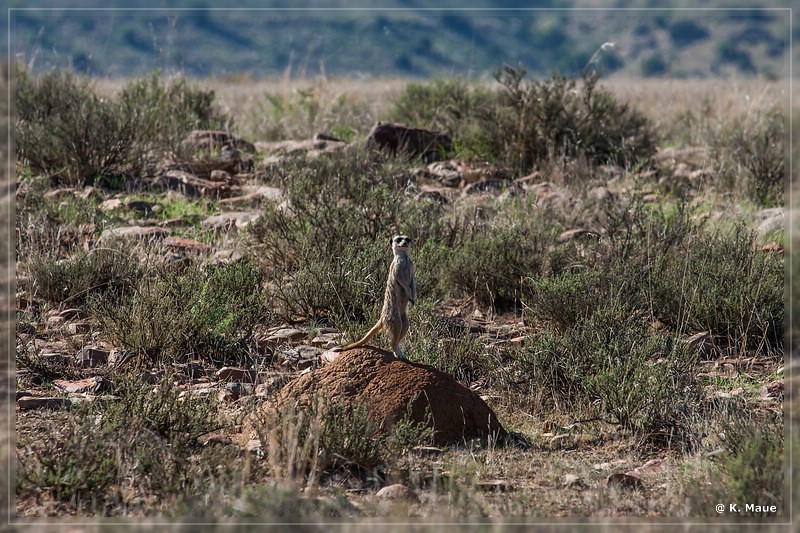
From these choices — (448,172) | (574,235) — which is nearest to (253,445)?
(574,235)

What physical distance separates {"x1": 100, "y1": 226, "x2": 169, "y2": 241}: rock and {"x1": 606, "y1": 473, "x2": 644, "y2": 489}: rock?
5.14 metres

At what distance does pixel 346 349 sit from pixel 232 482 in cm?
148

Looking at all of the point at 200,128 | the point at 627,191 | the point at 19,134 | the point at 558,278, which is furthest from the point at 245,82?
the point at 558,278

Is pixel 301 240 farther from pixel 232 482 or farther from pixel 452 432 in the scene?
pixel 232 482

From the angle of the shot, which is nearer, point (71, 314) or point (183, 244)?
point (71, 314)

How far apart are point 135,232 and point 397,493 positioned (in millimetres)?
5113

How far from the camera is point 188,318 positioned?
20.9ft

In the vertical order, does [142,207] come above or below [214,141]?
below

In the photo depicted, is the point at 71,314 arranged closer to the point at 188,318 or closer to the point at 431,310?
the point at 188,318

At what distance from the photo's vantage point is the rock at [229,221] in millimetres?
8953

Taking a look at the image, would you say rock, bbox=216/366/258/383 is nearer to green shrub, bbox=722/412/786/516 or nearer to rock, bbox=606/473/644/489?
rock, bbox=606/473/644/489

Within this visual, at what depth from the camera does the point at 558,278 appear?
7.06 meters

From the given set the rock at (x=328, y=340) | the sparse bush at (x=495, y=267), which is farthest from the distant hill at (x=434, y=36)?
the rock at (x=328, y=340)

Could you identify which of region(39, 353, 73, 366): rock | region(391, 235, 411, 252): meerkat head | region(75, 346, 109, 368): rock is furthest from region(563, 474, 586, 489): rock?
region(39, 353, 73, 366): rock
